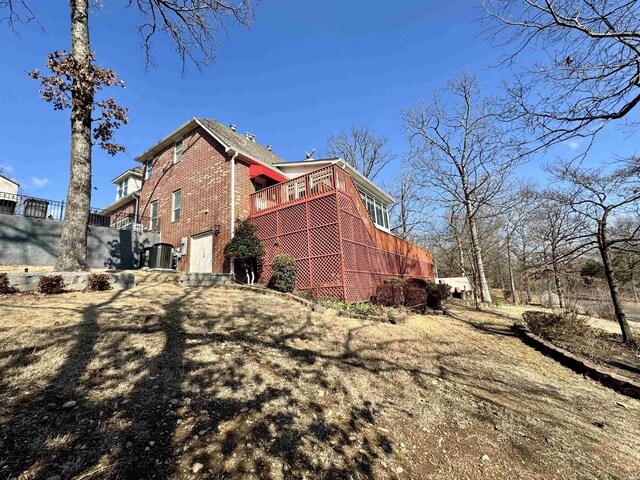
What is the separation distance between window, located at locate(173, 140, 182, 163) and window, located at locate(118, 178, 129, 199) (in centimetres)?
756

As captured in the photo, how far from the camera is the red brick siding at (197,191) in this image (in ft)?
41.1

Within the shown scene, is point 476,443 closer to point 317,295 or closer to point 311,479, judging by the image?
point 311,479

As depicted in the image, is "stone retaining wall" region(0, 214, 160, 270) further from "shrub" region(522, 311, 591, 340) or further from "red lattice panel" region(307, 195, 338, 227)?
"shrub" region(522, 311, 591, 340)

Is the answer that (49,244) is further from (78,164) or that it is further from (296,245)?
(296,245)

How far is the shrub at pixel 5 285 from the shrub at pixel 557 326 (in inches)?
474

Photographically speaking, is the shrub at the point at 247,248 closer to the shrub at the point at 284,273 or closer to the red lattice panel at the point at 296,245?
the red lattice panel at the point at 296,245

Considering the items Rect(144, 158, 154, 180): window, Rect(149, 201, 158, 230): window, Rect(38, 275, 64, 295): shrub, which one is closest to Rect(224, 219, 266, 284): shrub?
Rect(38, 275, 64, 295): shrub

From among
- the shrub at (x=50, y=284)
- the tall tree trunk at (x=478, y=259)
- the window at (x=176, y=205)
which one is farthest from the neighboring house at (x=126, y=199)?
the tall tree trunk at (x=478, y=259)

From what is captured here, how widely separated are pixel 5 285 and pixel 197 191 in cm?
897

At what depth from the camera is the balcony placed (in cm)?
1026

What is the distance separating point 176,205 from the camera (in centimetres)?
1536

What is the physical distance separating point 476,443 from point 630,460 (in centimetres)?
141

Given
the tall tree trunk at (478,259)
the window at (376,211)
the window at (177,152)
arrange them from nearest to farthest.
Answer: the tall tree trunk at (478,259) < the window at (177,152) < the window at (376,211)

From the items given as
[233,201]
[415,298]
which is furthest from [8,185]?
[415,298]
